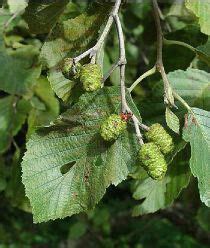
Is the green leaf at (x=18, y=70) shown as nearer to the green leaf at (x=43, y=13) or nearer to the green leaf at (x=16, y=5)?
the green leaf at (x=16, y=5)

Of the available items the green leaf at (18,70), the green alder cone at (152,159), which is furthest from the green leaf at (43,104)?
the green alder cone at (152,159)

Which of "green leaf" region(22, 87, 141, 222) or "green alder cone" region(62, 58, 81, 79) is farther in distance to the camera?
"green leaf" region(22, 87, 141, 222)

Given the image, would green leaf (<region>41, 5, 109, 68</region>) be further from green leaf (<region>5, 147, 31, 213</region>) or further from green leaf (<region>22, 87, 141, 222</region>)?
green leaf (<region>5, 147, 31, 213</region>)

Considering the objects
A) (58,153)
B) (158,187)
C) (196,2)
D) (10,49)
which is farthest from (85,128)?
(10,49)

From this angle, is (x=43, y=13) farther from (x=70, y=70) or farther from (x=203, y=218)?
(x=203, y=218)

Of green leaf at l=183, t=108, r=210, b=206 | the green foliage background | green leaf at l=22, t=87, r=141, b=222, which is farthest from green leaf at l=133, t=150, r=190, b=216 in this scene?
green leaf at l=22, t=87, r=141, b=222

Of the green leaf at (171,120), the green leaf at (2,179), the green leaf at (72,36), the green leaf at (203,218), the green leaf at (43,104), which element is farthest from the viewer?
the green leaf at (203,218)
